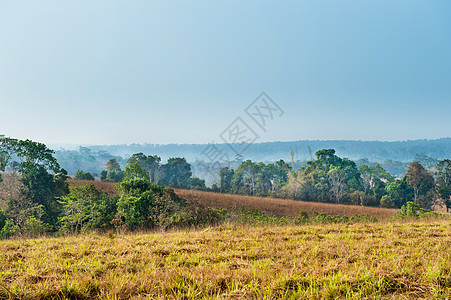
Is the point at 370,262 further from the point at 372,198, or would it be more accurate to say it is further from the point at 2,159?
the point at 372,198

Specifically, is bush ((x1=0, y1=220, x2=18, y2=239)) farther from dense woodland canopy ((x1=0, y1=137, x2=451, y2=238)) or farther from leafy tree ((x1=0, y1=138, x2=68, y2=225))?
leafy tree ((x1=0, y1=138, x2=68, y2=225))

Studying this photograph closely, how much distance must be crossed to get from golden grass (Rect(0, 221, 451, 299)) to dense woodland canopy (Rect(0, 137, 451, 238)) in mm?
5988

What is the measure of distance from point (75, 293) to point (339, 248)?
3.86 m

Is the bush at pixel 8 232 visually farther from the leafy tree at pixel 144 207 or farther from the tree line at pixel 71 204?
the leafy tree at pixel 144 207

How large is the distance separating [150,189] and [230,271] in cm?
1303

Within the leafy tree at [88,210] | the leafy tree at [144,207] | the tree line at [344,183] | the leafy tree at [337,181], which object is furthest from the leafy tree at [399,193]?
the leafy tree at [88,210]

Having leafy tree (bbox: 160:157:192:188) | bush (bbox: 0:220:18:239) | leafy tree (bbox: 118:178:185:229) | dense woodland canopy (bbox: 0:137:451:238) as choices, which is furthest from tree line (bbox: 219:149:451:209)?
Answer: bush (bbox: 0:220:18:239)

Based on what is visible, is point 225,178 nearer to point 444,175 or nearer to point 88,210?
point 444,175

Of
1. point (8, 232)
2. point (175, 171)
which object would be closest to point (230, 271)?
point (8, 232)

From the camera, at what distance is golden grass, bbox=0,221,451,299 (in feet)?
8.25

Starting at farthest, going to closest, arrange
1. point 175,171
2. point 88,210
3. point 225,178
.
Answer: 1. point 175,171
2. point 225,178
3. point 88,210

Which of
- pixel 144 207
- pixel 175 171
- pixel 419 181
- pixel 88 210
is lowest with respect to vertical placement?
pixel 419 181

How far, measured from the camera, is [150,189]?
15.2 meters

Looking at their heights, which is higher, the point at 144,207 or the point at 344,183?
the point at 144,207
